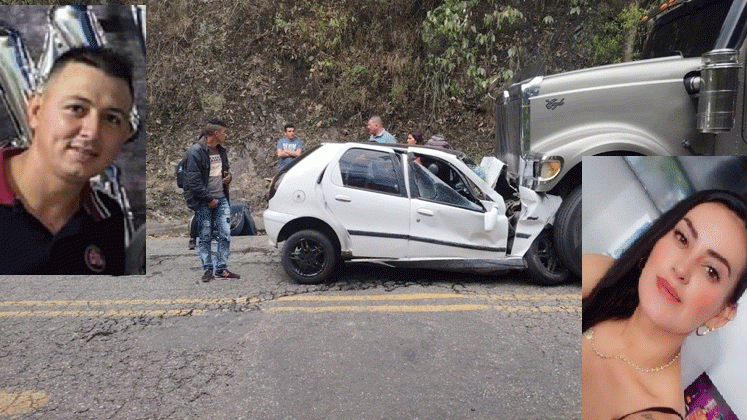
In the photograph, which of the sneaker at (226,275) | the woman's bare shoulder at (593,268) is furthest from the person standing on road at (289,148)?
the woman's bare shoulder at (593,268)

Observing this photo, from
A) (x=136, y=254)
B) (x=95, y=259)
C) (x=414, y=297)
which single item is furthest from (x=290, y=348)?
(x=95, y=259)

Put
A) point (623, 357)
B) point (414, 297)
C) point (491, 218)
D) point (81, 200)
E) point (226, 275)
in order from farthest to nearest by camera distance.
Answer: point (226, 275) → point (491, 218) → point (414, 297) → point (81, 200) → point (623, 357)

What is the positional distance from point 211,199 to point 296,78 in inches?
241

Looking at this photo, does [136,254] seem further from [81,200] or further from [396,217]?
[396,217]

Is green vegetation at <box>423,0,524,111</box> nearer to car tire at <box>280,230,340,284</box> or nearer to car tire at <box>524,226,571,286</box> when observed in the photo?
car tire at <box>524,226,571,286</box>

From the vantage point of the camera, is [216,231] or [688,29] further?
[216,231]

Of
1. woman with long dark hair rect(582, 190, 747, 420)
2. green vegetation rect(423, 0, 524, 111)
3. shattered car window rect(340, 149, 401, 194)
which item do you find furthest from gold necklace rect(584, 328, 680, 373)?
green vegetation rect(423, 0, 524, 111)

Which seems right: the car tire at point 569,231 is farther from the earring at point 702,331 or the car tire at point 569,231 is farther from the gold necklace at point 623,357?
the earring at point 702,331

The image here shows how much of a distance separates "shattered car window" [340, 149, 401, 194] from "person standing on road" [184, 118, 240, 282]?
1376 mm

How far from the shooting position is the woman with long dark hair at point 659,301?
1.80 meters

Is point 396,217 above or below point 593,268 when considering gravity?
above

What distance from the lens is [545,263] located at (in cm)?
614

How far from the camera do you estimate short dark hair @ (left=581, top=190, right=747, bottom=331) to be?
1.79 meters

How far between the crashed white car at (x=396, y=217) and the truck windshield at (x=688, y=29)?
1.84 m
